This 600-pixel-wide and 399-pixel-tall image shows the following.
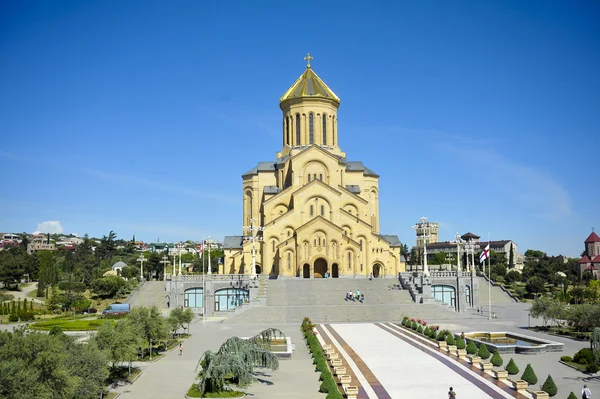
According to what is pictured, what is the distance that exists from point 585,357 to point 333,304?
938 inches

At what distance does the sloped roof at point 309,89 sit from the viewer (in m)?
64.6

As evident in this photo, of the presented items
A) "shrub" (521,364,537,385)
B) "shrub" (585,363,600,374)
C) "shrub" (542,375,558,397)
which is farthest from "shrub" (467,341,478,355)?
"shrub" (542,375,558,397)

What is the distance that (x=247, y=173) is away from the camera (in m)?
66.7

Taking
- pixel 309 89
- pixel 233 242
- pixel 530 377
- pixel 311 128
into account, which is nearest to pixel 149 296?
pixel 233 242

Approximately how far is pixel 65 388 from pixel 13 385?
5.42 feet

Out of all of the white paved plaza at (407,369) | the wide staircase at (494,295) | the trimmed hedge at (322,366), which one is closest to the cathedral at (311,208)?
the wide staircase at (494,295)

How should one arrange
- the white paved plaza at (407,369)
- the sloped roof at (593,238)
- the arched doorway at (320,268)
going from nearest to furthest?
the white paved plaza at (407,369)
the arched doorway at (320,268)
the sloped roof at (593,238)

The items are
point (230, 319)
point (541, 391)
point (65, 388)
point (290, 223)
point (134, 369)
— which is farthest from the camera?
point (290, 223)

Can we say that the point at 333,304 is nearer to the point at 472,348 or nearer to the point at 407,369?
the point at 472,348

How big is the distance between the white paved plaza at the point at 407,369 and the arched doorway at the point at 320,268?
2077 cm

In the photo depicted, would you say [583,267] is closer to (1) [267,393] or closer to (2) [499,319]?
(2) [499,319]

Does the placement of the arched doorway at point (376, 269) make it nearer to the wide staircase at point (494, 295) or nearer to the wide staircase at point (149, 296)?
the wide staircase at point (494, 295)

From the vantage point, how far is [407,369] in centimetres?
2522

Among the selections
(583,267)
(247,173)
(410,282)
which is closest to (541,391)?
(410,282)
